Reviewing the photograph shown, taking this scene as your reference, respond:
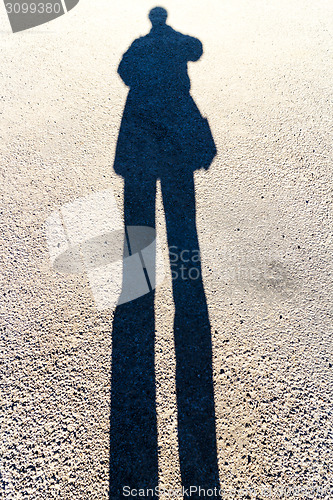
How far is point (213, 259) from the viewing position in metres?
3.40

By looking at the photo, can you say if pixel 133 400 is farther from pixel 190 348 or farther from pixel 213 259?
pixel 213 259

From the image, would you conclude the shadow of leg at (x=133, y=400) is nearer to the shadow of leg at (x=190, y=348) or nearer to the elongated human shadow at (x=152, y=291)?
the elongated human shadow at (x=152, y=291)

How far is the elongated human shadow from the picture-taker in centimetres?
248

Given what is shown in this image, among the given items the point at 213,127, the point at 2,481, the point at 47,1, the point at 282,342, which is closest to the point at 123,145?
the point at 213,127

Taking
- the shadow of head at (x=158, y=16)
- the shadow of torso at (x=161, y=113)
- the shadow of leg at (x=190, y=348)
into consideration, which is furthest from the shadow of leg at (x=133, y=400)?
the shadow of head at (x=158, y=16)

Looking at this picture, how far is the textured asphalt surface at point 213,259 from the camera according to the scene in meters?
2.51

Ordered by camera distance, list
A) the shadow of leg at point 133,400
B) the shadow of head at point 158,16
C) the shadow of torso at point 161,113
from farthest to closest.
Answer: the shadow of head at point 158,16, the shadow of torso at point 161,113, the shadow of leg at point 133,400

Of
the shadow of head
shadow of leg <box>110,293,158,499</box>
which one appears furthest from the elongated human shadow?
the shadow of head

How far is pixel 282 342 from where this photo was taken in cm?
297

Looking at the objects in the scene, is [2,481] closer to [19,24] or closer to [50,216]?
[50,216]

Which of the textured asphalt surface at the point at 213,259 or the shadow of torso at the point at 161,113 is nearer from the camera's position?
the textured asphalt surface at the point at 213,259

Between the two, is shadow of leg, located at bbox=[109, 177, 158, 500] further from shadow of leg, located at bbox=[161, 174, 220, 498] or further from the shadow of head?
the shadow of head

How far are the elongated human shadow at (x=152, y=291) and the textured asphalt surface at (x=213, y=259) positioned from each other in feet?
0.31

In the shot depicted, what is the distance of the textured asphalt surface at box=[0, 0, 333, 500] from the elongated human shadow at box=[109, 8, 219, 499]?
0.10 meters
